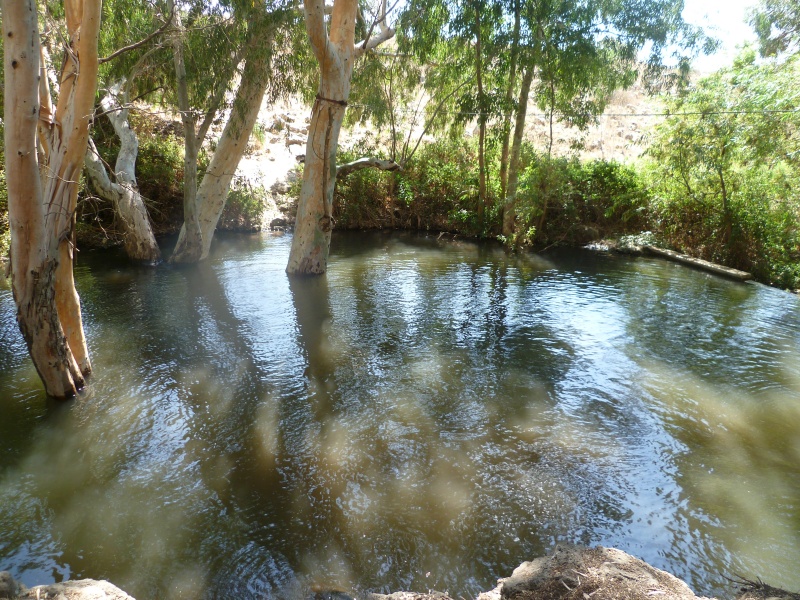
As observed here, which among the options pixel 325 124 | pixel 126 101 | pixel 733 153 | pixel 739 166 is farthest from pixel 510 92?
pixel 126 101

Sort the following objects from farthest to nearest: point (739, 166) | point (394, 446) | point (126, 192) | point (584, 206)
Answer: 1. point (584, 206)
2. point (739, 166)
3. point (126, 192)
4. point (394, 446)

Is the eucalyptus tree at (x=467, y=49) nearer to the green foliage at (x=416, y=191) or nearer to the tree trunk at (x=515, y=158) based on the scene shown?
the tree trunk at (x=515, y=158)

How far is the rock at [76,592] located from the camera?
8.01 ft

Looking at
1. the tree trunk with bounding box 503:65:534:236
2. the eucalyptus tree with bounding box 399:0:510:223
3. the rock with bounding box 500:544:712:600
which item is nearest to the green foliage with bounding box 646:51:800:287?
the tree trunk with bounding box 503:65:534:236

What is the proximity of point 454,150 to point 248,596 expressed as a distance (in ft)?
54.1

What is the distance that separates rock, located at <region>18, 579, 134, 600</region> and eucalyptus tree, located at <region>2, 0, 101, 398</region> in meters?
3.18

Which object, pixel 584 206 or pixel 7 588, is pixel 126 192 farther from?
pixel 584 206

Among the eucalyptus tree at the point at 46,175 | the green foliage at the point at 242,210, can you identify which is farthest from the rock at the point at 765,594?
the green foliage at the point at 242,210

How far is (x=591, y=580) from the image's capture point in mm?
2545

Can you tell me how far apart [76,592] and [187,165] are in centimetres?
1040

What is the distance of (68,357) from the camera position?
18.2ft

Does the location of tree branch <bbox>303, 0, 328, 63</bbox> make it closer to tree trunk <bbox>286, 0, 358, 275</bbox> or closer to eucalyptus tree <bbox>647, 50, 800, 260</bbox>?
tree trunk <bbox>286, 0, 358, 275</bbox>

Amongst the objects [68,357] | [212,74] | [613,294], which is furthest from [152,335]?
[613,294]

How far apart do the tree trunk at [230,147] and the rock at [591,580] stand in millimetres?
10590
